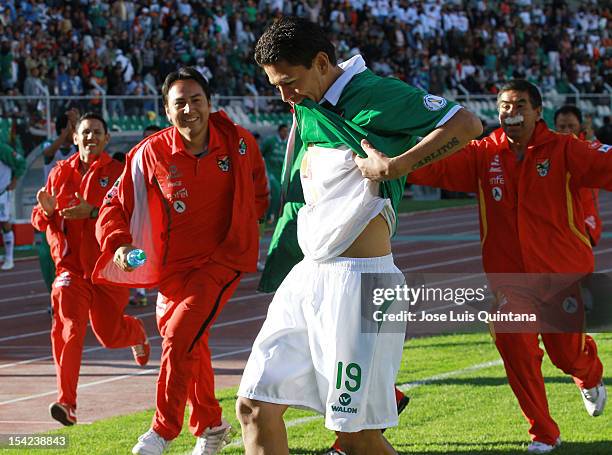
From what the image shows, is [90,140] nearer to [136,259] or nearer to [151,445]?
[136,259]

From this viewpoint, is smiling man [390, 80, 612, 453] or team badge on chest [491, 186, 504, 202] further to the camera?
team badge on chest [491, 186, 504, 202]

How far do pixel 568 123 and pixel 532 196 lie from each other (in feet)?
12.7

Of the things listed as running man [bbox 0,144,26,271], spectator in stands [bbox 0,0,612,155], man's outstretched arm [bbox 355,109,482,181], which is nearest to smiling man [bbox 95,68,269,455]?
man's outstretched arm [bbox 355,109,482,181]

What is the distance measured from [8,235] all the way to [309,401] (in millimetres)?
14999

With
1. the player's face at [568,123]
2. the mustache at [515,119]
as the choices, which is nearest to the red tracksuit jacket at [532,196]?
the mustache at [515,119]

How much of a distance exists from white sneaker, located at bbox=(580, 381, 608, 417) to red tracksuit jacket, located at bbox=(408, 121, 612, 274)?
2.70 ft

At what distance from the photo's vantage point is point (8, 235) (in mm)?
19469

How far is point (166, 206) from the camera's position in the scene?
7.30m

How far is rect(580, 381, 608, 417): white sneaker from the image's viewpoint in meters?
7.86

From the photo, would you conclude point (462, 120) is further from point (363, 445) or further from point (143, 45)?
point (143, 45)

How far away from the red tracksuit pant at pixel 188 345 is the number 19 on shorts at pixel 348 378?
1.99 meters

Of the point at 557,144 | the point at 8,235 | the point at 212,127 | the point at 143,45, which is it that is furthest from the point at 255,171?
the point at 143,45

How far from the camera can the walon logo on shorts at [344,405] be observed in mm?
5066
